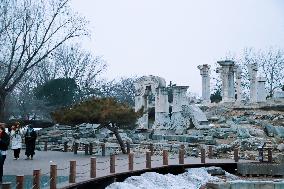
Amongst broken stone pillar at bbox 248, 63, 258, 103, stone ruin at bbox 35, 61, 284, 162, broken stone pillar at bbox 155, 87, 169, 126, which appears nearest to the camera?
stone ruin at bbox 35, 61, 284, 162

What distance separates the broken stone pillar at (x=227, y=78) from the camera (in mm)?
45375

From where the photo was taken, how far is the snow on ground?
1653 cm

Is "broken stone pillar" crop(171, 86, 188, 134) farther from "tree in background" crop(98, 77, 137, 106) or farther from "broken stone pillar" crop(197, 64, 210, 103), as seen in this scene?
"tree in background" crop(98, 77, 137, 106)

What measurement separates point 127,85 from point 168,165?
2165 inches

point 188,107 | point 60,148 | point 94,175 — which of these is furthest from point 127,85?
point 94,175

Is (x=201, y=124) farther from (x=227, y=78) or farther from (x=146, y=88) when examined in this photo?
(x=227, y=78)

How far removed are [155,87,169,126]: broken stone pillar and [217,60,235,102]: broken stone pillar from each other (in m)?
9.58

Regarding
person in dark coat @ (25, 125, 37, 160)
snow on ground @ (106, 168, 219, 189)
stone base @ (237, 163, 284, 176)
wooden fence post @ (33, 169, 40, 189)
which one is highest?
person in dark coat @ (25, 125, 37, 160)

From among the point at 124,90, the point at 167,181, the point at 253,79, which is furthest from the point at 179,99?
the point at 124,90

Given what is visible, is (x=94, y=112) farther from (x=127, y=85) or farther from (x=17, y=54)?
(x=127, y=85)

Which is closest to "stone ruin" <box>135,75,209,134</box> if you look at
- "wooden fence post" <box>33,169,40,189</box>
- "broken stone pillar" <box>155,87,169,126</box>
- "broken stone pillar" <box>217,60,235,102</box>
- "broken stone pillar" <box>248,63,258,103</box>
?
"broken stone pillar" <box>155,87,169,126</box>

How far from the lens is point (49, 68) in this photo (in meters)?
57.7

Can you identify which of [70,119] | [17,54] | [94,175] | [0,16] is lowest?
[94,175]

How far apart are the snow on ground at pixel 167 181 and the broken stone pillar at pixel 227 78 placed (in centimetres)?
2597
